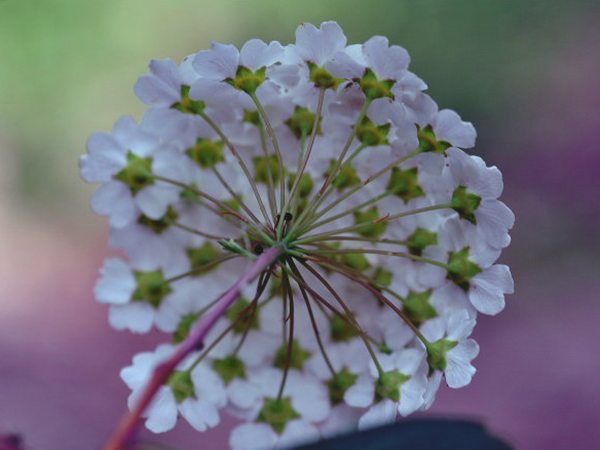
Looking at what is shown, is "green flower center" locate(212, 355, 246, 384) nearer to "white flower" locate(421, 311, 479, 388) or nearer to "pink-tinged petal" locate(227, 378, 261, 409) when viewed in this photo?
"pink-tinged petal" locate(227, 378, 261, 409)

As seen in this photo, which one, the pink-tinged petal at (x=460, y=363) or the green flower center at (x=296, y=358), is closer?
the pink-tinged petal at (x=460, y=363)

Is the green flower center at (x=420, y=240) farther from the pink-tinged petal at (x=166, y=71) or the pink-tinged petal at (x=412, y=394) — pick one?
the pink-tinged petal at (x=166, y=71)

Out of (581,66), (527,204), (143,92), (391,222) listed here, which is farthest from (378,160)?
(581,66)

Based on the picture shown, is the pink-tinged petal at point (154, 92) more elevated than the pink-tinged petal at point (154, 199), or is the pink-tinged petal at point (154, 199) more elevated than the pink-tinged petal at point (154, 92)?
the pink-tinged petal at point (154, 92)

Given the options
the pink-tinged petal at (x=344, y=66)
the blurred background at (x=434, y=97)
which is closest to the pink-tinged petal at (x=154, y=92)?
the pink-tinged petal at (x=344, y=66)

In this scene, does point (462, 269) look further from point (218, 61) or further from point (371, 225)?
point (218, 61)

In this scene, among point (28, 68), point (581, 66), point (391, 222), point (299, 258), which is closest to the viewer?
point (299, 258)

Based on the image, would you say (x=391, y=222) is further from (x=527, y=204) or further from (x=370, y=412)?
(x=527, y=204)
